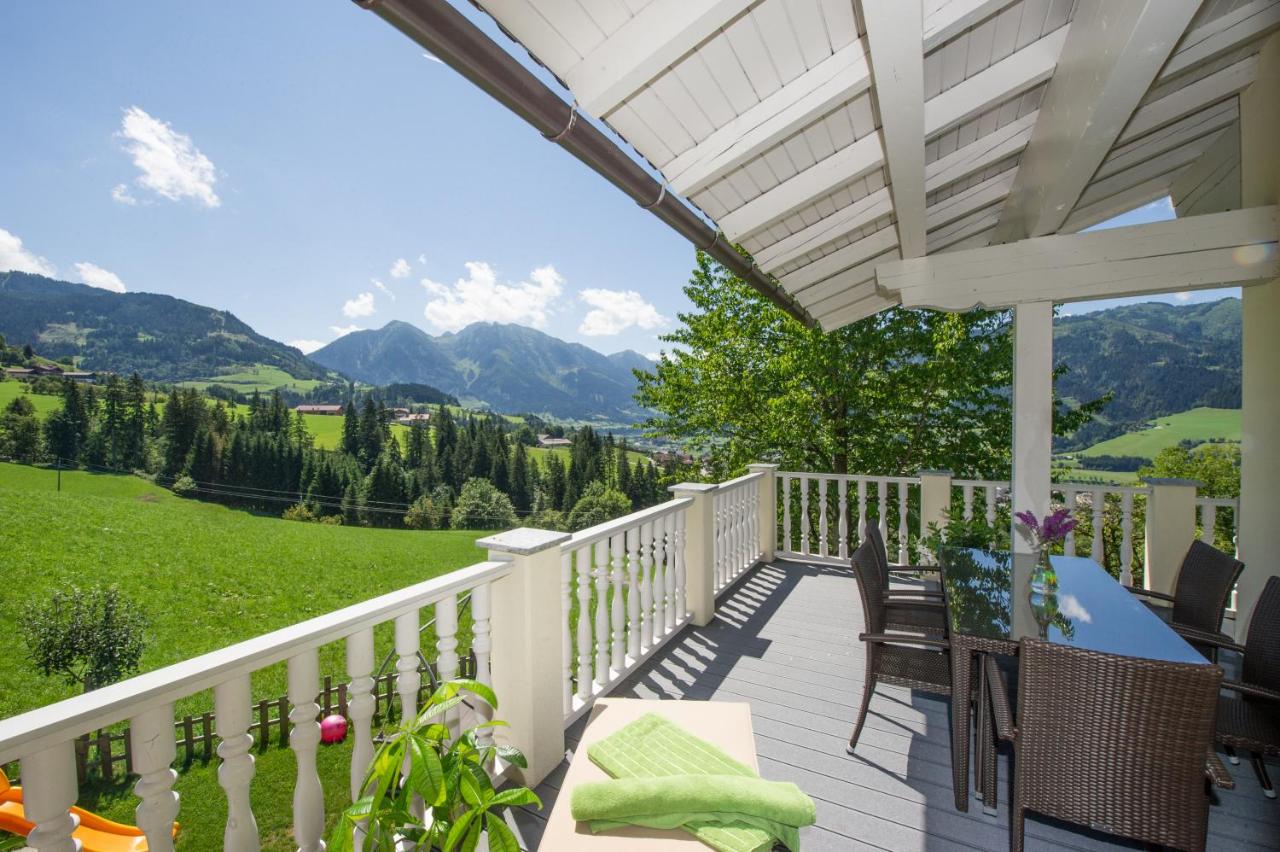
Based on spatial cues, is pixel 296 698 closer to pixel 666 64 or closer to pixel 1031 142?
pixel 666 64

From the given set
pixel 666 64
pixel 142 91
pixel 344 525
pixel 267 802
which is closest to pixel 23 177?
pixel 142 91

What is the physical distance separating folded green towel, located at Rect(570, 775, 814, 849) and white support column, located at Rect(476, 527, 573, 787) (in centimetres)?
72

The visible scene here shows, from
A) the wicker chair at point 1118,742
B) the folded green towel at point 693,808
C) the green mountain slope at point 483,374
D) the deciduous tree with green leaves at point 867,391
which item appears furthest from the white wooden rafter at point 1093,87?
the green mountain slope at point 483,374

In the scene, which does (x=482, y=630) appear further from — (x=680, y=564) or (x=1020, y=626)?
(x=1020, y=626)

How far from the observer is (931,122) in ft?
7.95

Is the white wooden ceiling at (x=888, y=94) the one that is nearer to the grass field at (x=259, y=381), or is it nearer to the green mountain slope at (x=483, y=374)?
the grass field at (x=259, y=381)

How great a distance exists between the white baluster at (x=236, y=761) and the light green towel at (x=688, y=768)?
734mm

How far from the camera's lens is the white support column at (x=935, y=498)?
4355 millimetres

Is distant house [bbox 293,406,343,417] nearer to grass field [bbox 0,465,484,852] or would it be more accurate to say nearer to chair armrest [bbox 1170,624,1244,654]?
grass field [bbox 0,465,484,852]

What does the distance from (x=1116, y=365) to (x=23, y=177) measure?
84058 mm

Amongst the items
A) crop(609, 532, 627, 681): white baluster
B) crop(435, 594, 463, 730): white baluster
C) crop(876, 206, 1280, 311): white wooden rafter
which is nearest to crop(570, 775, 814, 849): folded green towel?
crop(435, 594, 463, 730): white baluster

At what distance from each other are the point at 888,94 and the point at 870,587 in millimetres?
1887

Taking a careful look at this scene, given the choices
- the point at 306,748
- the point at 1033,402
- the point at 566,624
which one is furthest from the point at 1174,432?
the point at 306,748

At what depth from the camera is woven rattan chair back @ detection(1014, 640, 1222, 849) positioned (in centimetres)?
134
